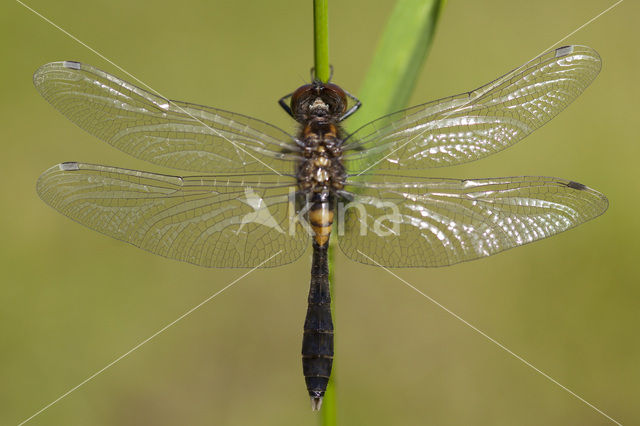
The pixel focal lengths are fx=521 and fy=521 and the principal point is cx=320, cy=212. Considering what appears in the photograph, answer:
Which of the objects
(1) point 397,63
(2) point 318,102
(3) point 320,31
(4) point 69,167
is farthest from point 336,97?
(4) point 69,167

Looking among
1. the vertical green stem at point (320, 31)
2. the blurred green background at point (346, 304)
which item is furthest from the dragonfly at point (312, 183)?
the blurred green background at point (346, 304)

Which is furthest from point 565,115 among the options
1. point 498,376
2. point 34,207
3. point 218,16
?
point 34,207

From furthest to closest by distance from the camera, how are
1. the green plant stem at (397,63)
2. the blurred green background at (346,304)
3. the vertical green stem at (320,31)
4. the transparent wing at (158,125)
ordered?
the blurred green background at (346,304), the transparent wing at (158,125), the green plant stem at (397,63), the vertical green stem at (320,31)

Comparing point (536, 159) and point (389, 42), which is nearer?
point (389, 42)

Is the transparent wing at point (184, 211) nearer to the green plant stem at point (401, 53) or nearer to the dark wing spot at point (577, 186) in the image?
the green plant stem at point (401, 53)

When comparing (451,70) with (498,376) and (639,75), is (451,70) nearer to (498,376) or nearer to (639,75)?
(639,75)

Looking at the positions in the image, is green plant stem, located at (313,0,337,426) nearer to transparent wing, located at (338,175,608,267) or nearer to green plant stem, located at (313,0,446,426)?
green plant stem, located at (313,0,446,426)
